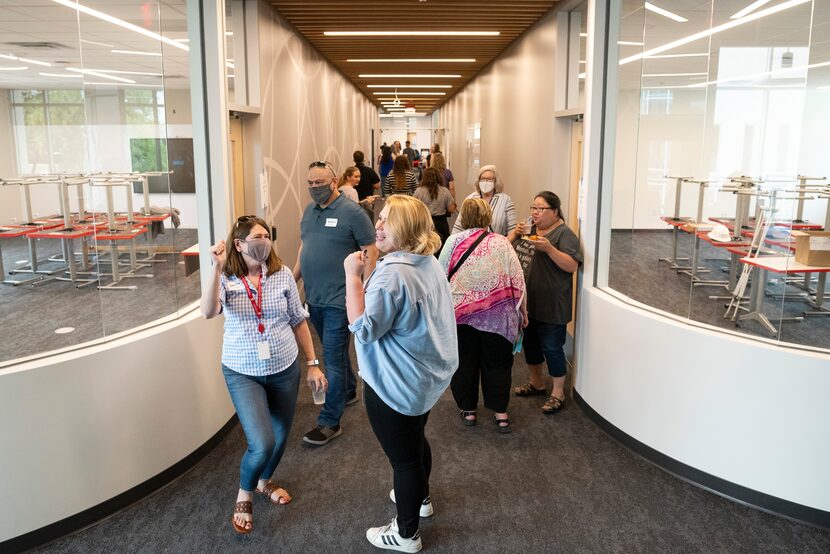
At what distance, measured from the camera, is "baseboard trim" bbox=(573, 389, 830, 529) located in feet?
10.0

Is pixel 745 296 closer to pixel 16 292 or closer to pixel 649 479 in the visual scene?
pixel 649 479

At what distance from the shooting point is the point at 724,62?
150 inches

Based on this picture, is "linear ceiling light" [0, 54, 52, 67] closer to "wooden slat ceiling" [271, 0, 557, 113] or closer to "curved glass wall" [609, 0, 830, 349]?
"wooden slat ceiling" [271, 0, 557, 113]

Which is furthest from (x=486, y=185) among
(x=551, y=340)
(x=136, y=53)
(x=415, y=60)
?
(x=415, y=60)

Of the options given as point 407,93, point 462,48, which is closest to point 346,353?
point 462,48

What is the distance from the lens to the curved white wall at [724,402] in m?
3.03

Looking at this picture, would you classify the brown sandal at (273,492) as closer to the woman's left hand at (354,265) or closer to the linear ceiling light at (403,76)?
the woman's left hand at (354,265)

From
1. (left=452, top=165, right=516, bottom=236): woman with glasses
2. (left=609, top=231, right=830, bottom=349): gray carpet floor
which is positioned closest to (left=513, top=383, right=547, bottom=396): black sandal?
(left=609, top=231, right=830, bottom=349): gray carpet floor

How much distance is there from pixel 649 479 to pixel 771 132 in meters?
2.03

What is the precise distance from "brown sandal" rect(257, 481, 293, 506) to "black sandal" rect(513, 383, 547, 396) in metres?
2.08

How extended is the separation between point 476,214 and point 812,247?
185cm

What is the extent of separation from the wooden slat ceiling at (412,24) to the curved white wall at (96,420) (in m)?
3.83

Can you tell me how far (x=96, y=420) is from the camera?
3.02m

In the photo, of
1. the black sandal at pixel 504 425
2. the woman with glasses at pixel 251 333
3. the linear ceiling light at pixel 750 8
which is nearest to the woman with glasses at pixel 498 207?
the black sandal at pixel 504 425
